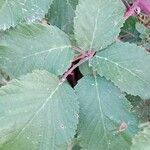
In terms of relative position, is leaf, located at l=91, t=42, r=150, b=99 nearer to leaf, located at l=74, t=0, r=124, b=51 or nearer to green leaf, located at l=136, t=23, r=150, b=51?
leaf, located at l=74, t=0, r=124, b=51

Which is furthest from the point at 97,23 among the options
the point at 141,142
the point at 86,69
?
the point at 141,142

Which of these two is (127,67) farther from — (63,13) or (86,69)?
(63,13)

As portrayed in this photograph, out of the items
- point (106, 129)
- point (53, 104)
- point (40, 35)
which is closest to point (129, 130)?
point (106, 129)

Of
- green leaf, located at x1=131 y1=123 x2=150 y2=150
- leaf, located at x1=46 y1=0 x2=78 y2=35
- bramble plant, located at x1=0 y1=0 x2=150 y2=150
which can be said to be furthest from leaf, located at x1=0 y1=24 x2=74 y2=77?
green leaf, located at x1=131 y1=123 x2=150 y2=150

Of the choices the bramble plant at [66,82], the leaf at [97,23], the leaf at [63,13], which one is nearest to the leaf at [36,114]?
the bramble plant at [66,82]

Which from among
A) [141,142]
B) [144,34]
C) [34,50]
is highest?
[34,50]
